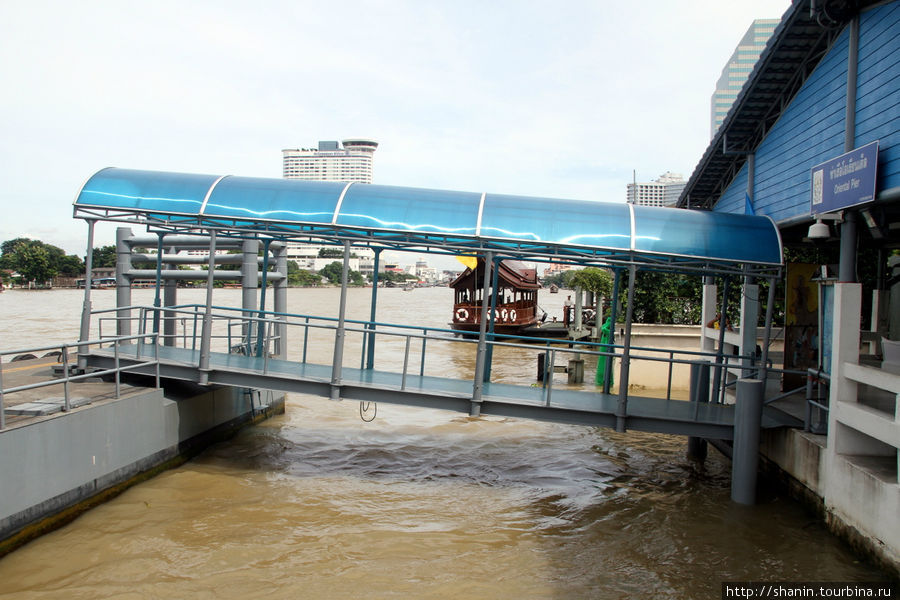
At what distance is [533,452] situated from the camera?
11516 millimetres

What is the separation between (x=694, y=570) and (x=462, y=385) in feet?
13.1

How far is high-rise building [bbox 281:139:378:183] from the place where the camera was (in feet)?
516

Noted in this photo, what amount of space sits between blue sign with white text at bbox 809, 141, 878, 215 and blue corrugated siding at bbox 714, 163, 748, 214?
3129 millimetres

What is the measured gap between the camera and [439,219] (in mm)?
9023

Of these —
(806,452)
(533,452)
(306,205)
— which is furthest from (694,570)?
(306,205)

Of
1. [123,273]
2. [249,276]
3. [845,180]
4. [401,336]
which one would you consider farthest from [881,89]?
[123,273]

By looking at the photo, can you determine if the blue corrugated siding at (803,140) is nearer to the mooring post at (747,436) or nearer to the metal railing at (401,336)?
the metal railing at (401,336)

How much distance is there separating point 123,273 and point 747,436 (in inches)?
413

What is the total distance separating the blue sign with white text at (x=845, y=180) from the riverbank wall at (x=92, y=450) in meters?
9.20

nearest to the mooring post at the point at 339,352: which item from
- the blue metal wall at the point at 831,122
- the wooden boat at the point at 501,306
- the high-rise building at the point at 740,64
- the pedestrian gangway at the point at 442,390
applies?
the pedestrian gangway at the point at 442,390

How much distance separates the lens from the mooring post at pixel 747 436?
318 inches

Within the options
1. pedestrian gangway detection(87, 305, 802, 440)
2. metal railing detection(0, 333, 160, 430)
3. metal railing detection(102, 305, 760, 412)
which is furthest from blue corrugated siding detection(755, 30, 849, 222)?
metal railing detection(0, 333, 160, 430)

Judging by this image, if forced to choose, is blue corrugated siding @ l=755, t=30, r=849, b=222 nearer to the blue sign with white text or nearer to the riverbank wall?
the blue sign with white text

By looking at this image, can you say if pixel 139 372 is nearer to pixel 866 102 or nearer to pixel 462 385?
pixel 462 385
